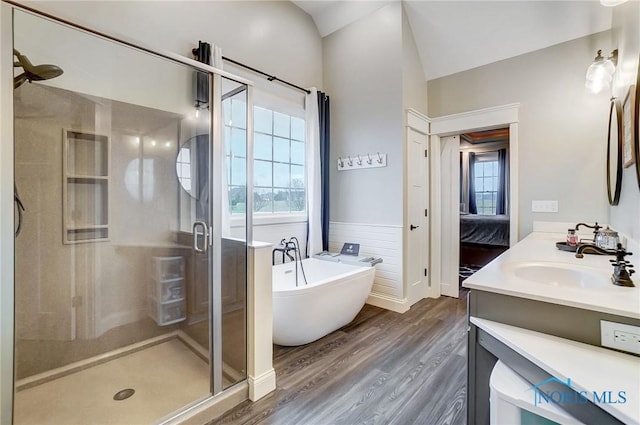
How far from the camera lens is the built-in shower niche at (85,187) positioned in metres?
2.02

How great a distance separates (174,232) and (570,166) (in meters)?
3.71

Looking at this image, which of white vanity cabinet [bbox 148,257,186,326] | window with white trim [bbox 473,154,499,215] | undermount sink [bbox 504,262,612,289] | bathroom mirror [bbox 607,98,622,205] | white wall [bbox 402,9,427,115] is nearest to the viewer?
undermount sink [bbox 504,262,612,289]

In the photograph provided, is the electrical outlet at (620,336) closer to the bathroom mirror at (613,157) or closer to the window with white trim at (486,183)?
the bathroom mirror at (613,157)

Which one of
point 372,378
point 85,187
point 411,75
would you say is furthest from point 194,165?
point 411,75

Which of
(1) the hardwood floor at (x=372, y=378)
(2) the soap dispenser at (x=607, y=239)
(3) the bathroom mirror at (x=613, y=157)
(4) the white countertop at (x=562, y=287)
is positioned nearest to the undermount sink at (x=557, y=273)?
(4) the white countertop at (x=562, y=287)

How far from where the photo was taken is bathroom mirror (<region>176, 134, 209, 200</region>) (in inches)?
80.0

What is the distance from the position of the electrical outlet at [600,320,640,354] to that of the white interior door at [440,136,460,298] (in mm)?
2807

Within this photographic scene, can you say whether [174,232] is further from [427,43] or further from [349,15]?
[427,43]

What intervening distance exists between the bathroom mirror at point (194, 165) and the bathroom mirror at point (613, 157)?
3.03 meters

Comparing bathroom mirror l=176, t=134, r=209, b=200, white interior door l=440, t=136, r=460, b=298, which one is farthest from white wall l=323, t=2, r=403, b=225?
bathroom mirror l=176, t=134, r=209, b=200

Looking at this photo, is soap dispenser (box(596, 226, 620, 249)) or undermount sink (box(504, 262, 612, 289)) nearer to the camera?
undermount sink (box(504, 262, 612, 289))

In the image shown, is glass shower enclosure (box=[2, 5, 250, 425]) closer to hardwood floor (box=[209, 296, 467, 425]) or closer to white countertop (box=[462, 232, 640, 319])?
hardwood floor (box=[209, 296, 467, 425])

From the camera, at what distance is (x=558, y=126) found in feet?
9.25

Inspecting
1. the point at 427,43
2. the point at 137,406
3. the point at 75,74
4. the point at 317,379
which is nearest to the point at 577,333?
the point at 317,379
